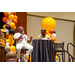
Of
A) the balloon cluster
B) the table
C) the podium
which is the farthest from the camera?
the balloon cluster

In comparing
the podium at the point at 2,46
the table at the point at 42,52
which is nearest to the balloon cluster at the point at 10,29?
the podium at the point at 2,46

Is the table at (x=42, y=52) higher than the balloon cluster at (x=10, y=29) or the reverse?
the reverse

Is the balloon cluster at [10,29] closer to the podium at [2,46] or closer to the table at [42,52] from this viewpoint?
the podium at [2,46]

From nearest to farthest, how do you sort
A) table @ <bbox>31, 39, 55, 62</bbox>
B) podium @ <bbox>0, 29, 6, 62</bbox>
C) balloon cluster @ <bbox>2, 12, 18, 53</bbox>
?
1. podium @ <bbox>0, 29, 6, 62</bbox>
2. table @ <bbox>31, 39, 55, 62</bbox>
3. balloon cluster @ <bbox>2, 12, 18, 53</bbox>

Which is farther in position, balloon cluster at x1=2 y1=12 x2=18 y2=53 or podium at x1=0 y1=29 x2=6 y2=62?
balloon cluster at x1=2 y1=12 x2=18 y2=53

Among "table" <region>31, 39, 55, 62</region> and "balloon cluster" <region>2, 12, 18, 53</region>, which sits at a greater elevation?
"balloon cluster" <region>2, 12, 18, 53</region>

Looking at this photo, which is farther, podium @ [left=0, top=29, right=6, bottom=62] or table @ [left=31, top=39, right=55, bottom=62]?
table @ [left=31, top=39, right=55, bottom=62]

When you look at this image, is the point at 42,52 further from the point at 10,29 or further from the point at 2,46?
the point at 10,29

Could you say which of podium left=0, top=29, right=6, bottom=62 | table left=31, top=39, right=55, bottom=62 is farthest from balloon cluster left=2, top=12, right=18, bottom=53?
table left=31, top=39, right=55, bottom=62

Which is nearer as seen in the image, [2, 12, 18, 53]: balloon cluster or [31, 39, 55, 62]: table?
[31, 39, 55, 62]: table

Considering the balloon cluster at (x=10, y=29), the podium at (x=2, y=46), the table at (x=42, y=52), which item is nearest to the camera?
the podium at (x=2, y=46)

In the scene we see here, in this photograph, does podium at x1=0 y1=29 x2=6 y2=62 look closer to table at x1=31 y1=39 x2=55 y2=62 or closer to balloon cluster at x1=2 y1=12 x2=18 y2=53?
table at x1=31 y1=39 x2=55 y2=62

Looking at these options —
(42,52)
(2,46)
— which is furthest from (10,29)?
(42,52)
